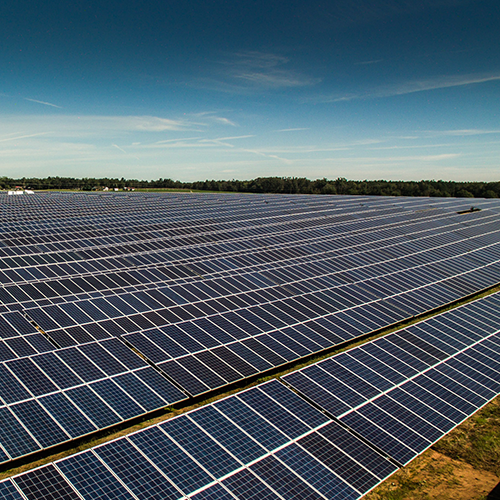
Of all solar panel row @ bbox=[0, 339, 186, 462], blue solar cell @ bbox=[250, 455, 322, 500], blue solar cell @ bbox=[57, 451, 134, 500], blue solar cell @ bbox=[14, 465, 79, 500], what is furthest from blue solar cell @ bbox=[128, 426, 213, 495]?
blue solar cell @ bbox=[14, 465, 79, 500]

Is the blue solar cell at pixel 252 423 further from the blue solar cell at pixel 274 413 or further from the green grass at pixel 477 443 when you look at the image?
the green grass at pixel 477 443

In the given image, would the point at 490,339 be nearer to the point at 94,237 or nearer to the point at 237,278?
the point at 237,278

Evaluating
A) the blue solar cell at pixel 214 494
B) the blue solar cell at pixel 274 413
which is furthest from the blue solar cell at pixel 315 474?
the blue solar cell at pixel 214 494

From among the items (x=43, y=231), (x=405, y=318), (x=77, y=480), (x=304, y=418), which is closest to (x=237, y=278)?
(x=405, y=318)

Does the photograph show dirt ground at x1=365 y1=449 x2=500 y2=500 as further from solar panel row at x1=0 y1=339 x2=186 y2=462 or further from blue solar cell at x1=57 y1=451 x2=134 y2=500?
blue solar cell at x1=57 y1=451 x2=134 y2=500

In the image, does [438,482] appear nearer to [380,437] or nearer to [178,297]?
[380,437]
